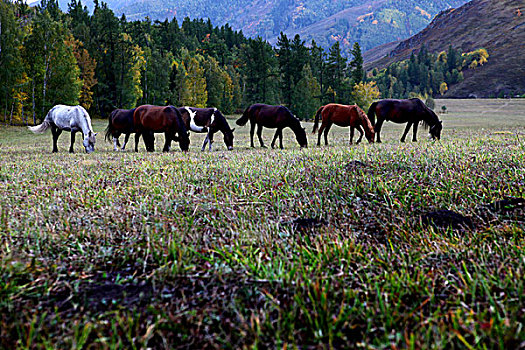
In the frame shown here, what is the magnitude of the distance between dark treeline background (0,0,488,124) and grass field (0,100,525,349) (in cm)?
4027

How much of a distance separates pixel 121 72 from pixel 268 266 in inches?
2284

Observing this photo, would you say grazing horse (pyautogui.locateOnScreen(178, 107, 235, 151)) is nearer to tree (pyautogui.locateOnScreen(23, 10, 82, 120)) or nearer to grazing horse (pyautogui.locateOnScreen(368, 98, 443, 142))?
grazing horse (pyautogui.locateOnScreen(368, 98, 443, 142))

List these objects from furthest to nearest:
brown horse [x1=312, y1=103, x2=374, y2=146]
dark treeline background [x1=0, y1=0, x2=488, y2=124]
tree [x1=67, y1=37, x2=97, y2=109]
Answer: tree [x1=67, y1=37, x2=97, y2=109] → dark treeline background [x1=0, y1=0, x2=488, y2=124] → brown horse [x1=312, y1=103, x2=374, y2=146]

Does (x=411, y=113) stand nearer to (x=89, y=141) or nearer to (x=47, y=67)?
(x=89, y=141)

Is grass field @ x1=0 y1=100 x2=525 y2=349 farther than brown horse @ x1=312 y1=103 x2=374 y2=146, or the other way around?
brown horse @ x1=312 y1=103 x2=374 y2=146

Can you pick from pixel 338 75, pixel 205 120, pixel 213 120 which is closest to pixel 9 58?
pixel 205 120

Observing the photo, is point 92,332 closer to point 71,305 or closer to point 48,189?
point 71,305

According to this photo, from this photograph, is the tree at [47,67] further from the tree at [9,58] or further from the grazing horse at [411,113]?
the grazing horse at [411,113]

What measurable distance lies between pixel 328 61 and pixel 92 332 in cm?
→ 7073

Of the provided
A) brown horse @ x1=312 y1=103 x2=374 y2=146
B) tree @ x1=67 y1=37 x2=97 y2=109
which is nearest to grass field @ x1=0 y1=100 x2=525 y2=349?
brown horse @ x1=312 y1=103 x2=374 y2=146

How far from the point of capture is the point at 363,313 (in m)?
1.95

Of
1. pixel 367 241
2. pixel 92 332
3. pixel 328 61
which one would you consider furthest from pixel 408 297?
pixel 328 61

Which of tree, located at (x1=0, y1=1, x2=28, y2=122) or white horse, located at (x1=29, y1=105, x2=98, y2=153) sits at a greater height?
tree, located at (x1=0, y1=1, x2=28, y2=122)

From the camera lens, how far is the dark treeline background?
37.6m
